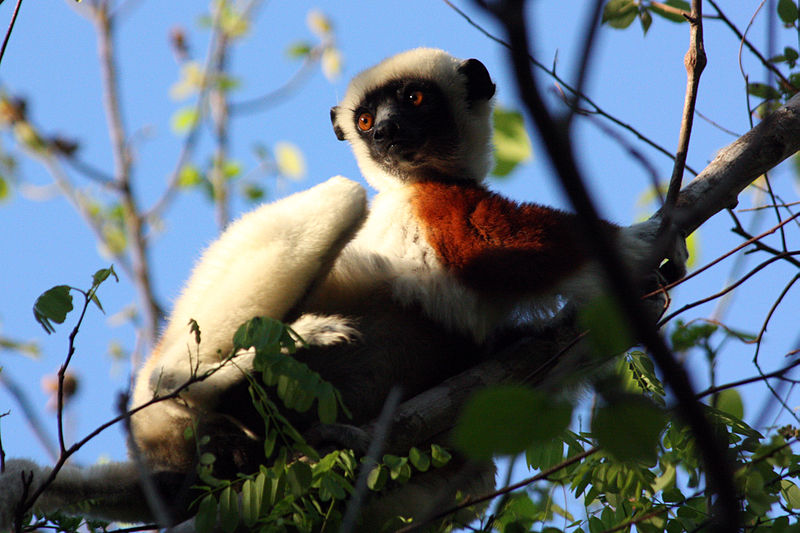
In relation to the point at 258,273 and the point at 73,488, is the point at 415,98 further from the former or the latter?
the point at 73,488

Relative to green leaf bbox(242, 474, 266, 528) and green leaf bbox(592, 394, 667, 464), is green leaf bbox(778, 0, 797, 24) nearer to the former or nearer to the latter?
green leaf bbox(242, 474, 266, 528)

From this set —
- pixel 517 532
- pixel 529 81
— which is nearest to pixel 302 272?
pixel 517 532

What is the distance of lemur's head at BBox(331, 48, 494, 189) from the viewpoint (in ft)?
15.7

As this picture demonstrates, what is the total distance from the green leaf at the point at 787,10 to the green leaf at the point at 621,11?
80cm

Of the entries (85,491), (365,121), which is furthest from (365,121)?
(85,491)

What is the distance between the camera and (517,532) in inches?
117

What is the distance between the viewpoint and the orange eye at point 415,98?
505 cm

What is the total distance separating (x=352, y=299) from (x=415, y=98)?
5.85 feet

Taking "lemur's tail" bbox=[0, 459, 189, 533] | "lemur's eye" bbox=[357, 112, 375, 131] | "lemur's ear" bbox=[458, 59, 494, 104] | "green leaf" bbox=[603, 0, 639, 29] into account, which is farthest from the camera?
"lemur's ear" bbox=[458, 59, 494, 104]

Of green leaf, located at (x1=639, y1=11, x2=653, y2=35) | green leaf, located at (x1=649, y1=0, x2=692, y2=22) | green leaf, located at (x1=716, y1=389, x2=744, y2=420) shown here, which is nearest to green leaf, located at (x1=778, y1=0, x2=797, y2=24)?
green leaf, located at (x1=649, y1=0, x2=692, y2=22)

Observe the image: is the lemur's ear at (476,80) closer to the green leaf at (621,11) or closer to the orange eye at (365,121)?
the orange eye at (365,121)

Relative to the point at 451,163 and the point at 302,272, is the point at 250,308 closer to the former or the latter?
the point at 302,272

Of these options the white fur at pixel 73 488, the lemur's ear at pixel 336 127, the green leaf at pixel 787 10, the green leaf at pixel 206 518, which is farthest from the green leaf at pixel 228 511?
the green leaf at pixel 787 10

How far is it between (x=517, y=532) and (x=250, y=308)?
59.4 inches
